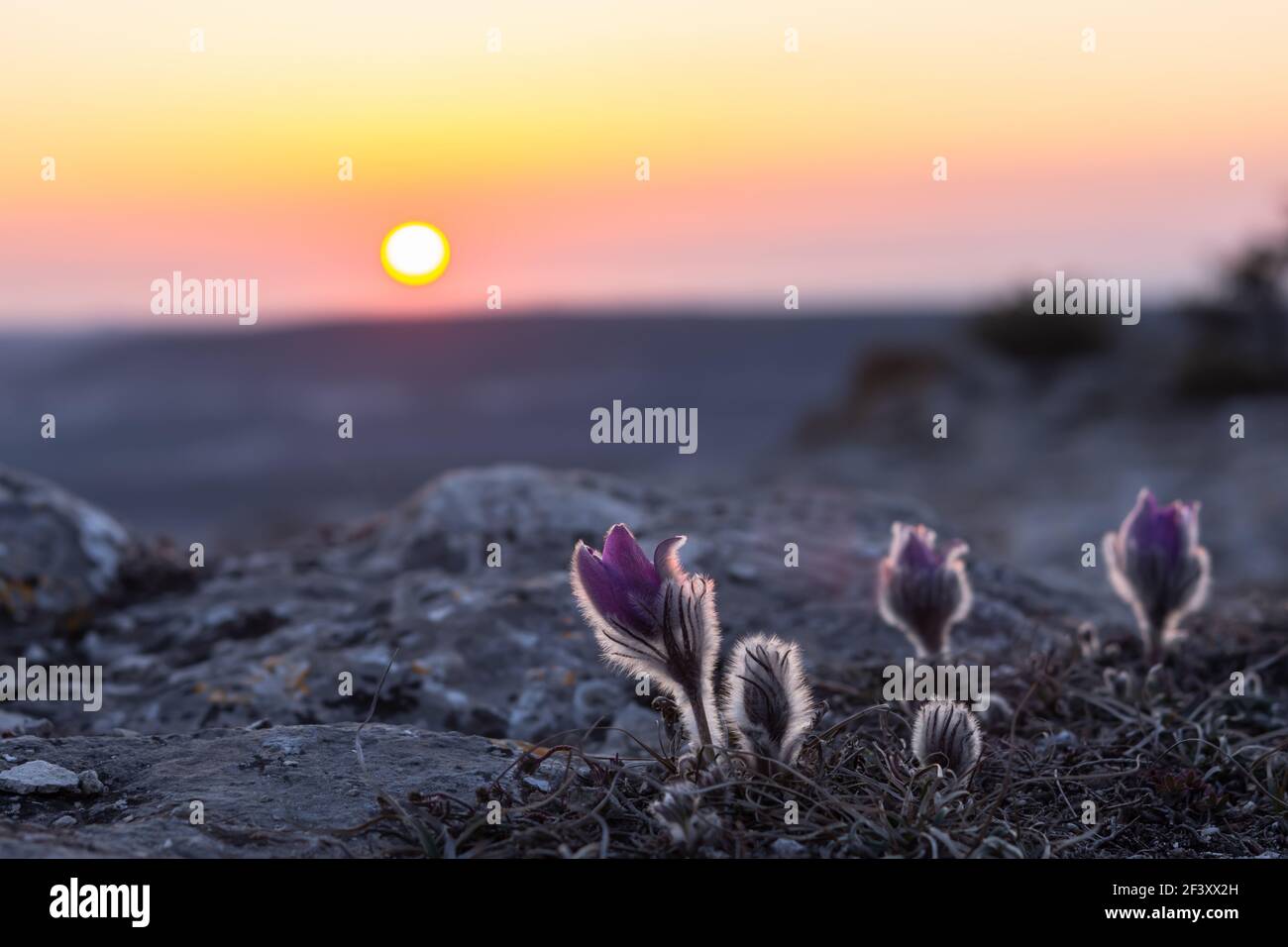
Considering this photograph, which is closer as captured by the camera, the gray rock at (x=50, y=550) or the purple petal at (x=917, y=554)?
the purple petal at (x=917, y=554)

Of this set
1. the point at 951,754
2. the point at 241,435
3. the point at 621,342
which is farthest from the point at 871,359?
the point at 621,342

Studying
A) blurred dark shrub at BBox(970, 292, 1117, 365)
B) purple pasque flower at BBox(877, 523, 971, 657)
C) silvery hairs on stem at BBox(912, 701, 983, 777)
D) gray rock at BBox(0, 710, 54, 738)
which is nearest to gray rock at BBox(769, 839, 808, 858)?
silvery hairs on stem at BBox(912, 701, 983, 777)

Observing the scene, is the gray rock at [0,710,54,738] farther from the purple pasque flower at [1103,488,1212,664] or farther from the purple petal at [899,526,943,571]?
the purple pasque flower at [1103,488,1212,664]

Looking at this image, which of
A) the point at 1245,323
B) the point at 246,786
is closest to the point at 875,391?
the point at 1245,323

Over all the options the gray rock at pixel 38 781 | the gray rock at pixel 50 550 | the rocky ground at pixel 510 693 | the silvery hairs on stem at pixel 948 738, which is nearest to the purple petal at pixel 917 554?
the rocky ground at pixel 510 693

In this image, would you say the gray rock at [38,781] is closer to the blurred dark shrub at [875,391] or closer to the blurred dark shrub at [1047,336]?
the blurred dark shrub at [875,391]
